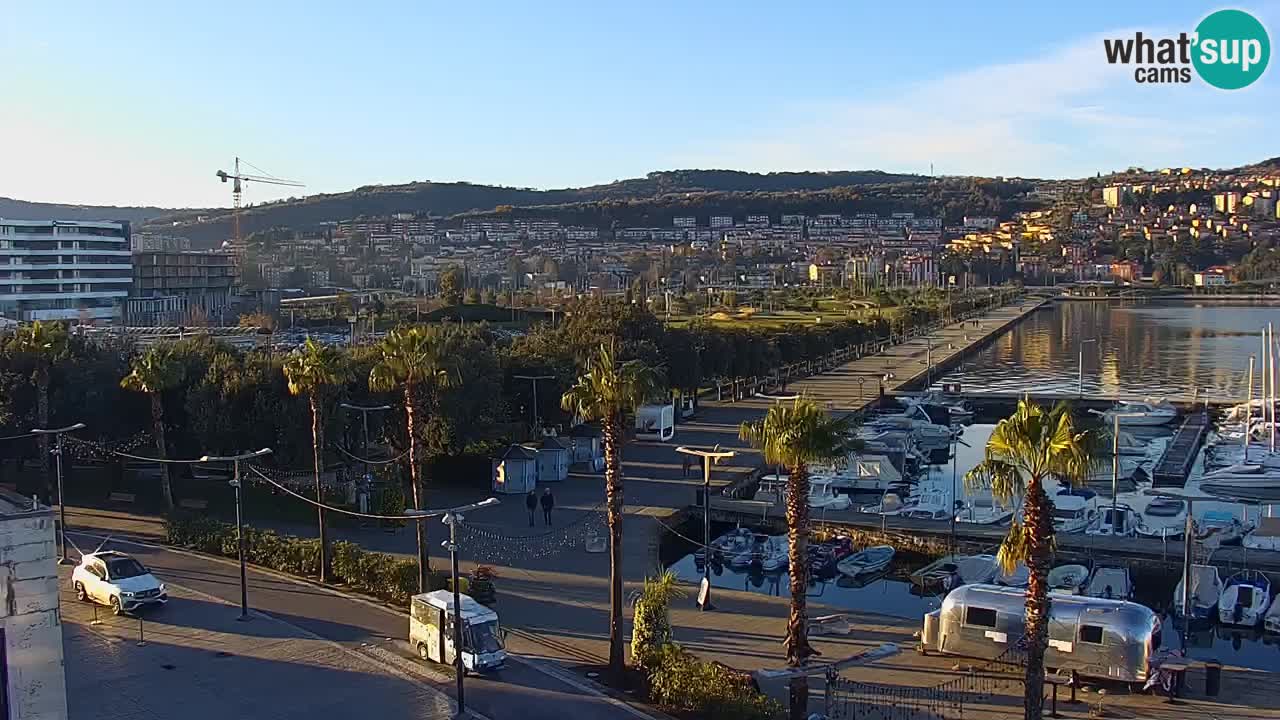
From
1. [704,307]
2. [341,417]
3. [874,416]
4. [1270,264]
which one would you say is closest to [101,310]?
[704,307]

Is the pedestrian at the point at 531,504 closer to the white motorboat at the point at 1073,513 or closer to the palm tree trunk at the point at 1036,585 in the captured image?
the white motorboat at the point at 1073,513

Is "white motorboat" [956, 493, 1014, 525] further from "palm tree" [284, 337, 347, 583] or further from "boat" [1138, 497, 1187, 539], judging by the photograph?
"palm tree" [284, 337, 347, 583]

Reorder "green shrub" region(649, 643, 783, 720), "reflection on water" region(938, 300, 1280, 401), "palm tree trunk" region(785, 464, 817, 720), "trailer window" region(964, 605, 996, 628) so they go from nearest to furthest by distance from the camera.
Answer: "green shrub" region(649, 643, 783, 720) → "palm tree trunk" region(785, 464, 817, 720) → "trailer window" region(964, 605, 996, 628) → "reflection on water" region(938, 300, 1280, 401)

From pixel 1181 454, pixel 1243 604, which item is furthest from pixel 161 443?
pixel 1181 454

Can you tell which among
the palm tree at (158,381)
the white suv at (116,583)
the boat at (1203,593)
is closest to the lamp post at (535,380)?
the palm tree at (158,381)

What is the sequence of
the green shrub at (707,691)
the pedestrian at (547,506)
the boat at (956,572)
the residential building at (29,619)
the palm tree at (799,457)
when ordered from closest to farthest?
1. the residential building at (29,619)
2. the green shrub at (707,691)
3. the palm tree at (799,457)
4. the boat at (956,572)
5. the pedestrian at (547,506)

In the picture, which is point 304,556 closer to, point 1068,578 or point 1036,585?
point 1036,585

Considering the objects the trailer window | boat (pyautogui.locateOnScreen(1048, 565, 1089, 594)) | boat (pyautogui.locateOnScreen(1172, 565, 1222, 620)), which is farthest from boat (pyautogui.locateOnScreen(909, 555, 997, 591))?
the trailer window
